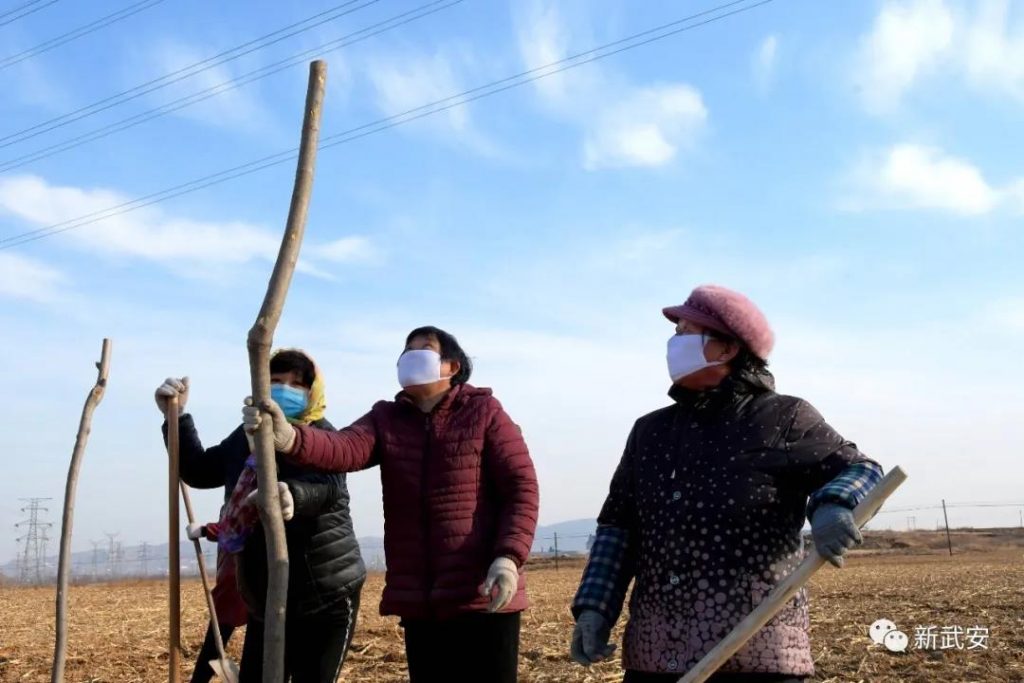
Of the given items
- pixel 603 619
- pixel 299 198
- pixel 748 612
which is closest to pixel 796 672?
pixel 748 612

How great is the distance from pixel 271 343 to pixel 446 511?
4.60 feet

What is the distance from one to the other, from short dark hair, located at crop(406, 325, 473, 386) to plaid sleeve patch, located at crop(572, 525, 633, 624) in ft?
2.85

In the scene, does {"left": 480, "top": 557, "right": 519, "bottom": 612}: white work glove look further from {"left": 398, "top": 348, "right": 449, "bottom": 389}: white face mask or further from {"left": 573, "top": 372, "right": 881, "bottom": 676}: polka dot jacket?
{"left": 398, "top": 348, "right": 449, "bottom": 389}: white face mask

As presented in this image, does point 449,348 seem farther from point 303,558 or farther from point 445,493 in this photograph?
point 303,558

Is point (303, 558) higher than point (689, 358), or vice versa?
point (689, 358)

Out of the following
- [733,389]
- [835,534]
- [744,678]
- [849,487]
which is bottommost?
[744,678]

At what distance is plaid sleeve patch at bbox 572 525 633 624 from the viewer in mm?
3020

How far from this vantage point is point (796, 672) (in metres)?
2.69

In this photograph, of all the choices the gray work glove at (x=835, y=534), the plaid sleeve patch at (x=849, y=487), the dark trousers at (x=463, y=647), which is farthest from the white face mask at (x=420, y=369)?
the gray work glove at (x=835, y=534)

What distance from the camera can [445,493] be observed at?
3527 millimetres

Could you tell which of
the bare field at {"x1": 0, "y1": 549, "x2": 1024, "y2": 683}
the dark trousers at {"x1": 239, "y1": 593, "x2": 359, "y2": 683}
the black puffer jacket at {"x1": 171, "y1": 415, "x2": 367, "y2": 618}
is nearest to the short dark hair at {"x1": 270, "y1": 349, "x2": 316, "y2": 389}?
the black puffer jacket at {"x1": 171, "y1": 415, "x2": 367, "y2": 618}

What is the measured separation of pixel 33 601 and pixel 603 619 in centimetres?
1582

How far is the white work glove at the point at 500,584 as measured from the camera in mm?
3312

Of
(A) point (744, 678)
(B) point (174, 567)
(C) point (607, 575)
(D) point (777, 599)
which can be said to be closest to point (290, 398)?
(B) point (174, 567)
